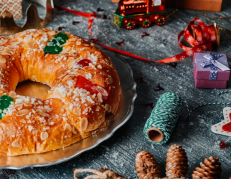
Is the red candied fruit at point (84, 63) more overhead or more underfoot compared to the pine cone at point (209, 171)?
more overhead

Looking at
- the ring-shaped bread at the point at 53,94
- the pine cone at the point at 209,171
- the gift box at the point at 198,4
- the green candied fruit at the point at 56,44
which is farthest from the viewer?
the gift box at the point at 198,4

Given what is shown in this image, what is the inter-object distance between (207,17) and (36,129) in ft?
4.98

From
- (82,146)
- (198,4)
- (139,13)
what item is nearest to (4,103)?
(82,146)

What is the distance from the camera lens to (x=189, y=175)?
1.20 metres

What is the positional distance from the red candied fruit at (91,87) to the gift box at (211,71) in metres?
0.53

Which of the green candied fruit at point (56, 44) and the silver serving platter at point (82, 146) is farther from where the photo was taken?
the green candied fruit at point (56, 44)

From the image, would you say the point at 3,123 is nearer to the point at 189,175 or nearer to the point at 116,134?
the point at 116,134

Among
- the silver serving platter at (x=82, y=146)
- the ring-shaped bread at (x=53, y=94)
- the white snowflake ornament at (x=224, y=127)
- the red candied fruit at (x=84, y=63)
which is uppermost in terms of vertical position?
the red candied fruit at (x=84, y=63)

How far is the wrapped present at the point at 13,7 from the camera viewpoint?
6.32 feet

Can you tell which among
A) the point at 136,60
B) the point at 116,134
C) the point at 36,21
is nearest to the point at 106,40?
the point at 136,60

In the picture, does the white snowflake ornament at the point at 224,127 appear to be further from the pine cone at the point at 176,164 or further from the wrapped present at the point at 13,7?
the wrapped present at the point at 13,7

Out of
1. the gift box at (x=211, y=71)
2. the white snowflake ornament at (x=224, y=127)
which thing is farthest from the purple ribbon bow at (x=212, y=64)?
the white snowflake ornament at (x=224, y=127)

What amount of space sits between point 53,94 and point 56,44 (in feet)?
1.11

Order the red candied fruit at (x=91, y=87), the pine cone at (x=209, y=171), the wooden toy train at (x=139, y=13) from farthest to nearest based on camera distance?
the wooden toy train at (x=139, y=13)
the red candied fruit at (x=91, y=87)
the pine cone at (x=209, y=171)
